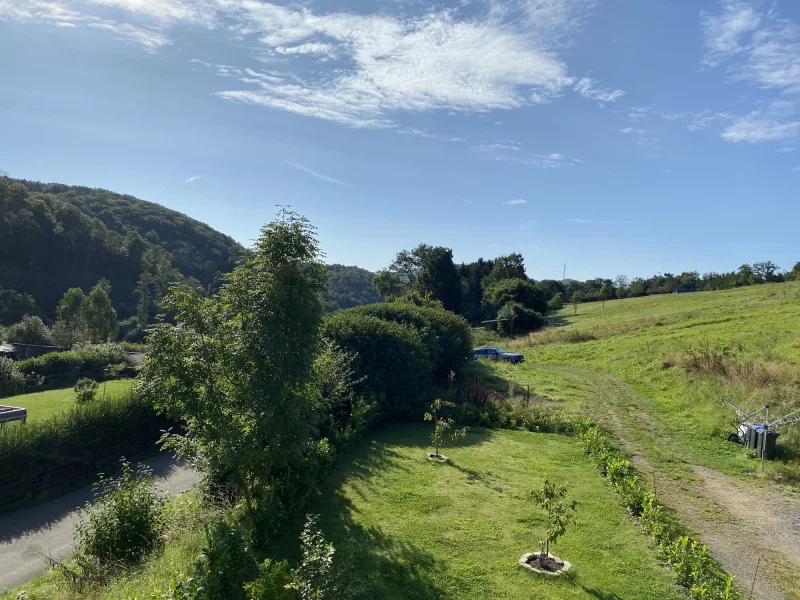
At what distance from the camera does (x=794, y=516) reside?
420 inches

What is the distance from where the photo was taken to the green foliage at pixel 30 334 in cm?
4534

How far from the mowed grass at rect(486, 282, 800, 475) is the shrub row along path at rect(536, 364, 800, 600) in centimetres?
21

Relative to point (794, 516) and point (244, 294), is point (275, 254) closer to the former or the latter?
point (244, 294)

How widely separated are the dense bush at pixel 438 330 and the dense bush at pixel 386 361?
1970 millimetres

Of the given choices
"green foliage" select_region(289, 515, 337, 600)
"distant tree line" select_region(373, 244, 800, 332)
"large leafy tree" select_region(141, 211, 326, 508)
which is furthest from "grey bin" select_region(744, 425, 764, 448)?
"distant tree line" select_region(373, 244, 800, 332)

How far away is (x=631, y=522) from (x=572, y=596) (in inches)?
140

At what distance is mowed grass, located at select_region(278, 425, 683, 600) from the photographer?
25.3 ft

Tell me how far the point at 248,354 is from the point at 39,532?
992 cm

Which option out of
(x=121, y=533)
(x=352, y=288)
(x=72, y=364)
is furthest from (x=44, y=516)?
(x=352, y=288)

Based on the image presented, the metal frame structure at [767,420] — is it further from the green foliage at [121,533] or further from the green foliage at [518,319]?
the green foliage at [518,319]

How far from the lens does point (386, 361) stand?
773 inches

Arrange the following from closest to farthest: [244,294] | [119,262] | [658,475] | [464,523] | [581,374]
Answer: [244,294] < [464,523] < [658,475] < [581,374] < [119,262]

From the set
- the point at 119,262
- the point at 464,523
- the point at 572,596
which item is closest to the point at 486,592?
the point at 572,596

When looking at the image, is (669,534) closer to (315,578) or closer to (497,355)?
(315,578)
